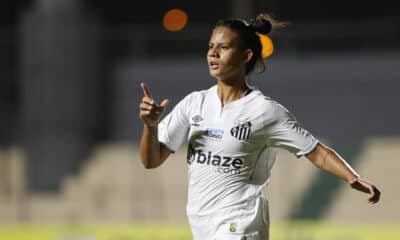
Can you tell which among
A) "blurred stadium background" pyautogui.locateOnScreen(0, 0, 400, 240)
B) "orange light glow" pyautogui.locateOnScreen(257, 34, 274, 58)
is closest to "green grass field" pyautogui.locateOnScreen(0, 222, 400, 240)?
"blurred stadium background" pyautogui.locateOnScreen(0, 0, 400, 240)

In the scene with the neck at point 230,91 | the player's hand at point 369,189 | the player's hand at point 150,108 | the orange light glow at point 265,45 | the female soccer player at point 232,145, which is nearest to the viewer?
the player's hand at point 150,108

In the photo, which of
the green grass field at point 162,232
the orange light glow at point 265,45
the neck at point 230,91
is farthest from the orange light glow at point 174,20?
the neck at point 230,91

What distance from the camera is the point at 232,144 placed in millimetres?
5289

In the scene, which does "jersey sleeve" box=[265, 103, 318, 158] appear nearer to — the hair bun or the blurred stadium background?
the hair bun

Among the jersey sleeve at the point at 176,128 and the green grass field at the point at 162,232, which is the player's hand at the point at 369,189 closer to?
the jersey sleeve at the point at 176,128

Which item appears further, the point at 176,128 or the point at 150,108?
the point at 176,128

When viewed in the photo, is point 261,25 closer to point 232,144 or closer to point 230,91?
point 230,91

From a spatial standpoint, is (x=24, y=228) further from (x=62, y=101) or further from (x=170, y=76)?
(x=170, y=76)

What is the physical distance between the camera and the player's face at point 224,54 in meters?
5.30

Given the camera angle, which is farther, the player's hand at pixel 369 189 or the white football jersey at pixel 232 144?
the white football jersey at pixel 232 144

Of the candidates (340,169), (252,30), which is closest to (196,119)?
(252,30)

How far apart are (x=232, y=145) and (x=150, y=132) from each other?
400mm

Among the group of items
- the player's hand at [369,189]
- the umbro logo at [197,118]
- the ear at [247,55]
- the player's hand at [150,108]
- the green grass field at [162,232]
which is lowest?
the green grass field at [162,232]

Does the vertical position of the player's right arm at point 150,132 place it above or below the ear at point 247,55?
below
